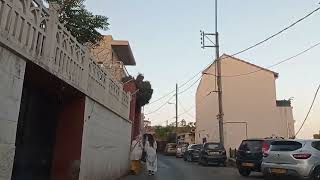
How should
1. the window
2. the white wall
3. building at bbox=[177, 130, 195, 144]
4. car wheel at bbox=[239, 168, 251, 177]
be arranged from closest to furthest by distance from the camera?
1. the window
2. car wheel at bbox=[239, 168, 251, 177]
3. the white wall
4. building at bbox=[177, 130, 195, 144]

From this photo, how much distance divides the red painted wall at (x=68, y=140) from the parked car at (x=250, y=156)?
33.8 ft

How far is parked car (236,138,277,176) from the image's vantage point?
18.6m

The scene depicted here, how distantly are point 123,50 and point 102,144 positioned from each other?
67.2 ft

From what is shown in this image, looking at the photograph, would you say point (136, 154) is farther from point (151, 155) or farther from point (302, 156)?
point (302, 156)

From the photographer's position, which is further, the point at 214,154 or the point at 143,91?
the point at 143,91

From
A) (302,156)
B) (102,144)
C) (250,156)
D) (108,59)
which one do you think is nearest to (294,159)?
(302,156)

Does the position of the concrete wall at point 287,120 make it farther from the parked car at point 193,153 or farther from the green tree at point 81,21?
the green tree at point 81,21

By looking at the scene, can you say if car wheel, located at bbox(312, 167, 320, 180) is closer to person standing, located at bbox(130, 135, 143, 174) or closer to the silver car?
the silver car

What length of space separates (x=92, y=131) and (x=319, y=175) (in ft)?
24.1

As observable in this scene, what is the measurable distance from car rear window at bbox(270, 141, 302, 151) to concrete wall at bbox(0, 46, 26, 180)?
1019cm

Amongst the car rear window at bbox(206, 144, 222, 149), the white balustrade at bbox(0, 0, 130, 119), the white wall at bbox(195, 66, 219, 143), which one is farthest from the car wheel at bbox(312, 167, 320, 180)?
the white wall at bbox(195, 66, 219, 143)

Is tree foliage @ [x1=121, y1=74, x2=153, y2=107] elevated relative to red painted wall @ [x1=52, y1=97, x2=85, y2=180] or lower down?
elevated

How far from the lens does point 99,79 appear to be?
41.6 feet

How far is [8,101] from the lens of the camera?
6012 mm
